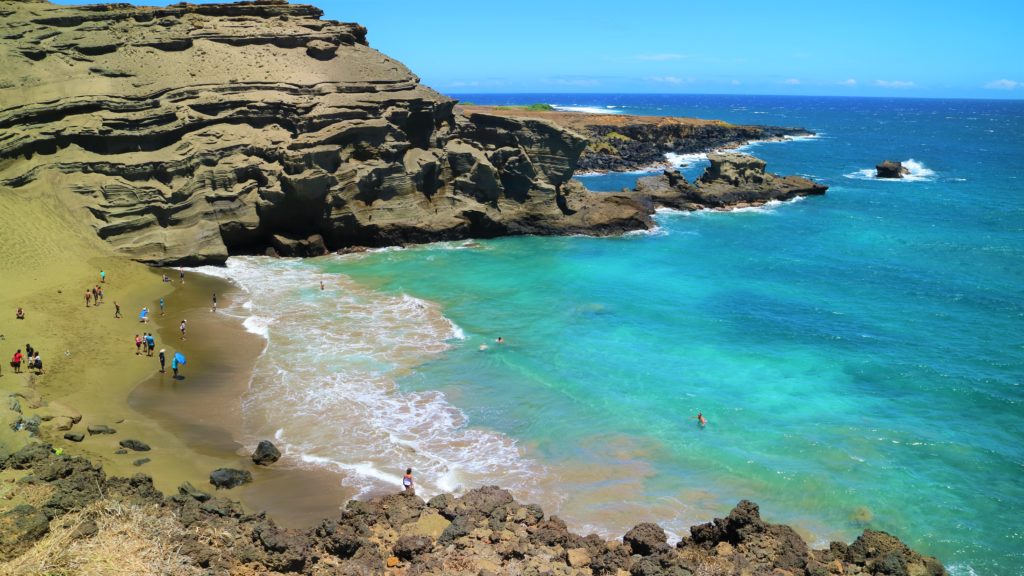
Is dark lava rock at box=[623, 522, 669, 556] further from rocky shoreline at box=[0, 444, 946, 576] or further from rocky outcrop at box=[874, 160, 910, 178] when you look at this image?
rocky outcrop at box=[874, 160, 910, 178]

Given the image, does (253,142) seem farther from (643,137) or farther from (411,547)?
(643,137)

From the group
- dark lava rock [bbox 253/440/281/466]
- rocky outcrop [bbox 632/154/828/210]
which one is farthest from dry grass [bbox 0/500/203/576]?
rocky outcrop [bbox 632/154/828/210]

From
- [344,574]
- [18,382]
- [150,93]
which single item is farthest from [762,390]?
[150,93]

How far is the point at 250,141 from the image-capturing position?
40000mm

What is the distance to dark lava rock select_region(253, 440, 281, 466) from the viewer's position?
19.7 m

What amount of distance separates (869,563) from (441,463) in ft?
35.3

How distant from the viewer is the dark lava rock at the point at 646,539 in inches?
591

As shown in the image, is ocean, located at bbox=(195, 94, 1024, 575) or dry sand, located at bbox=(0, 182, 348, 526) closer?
dry sand, located at bbox=(0, 182, 348, 526)

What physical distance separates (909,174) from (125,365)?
79.6m

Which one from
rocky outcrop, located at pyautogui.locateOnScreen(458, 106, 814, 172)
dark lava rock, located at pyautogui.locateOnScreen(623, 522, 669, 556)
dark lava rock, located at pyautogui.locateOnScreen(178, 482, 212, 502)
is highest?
rocky outcrop, located at pyautogui.locateOnScreen(458, 106, 814, 172)

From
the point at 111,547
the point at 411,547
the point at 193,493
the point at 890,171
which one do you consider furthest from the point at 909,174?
the point at 111,547

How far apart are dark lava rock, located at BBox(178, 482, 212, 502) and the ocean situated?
10.5 feet

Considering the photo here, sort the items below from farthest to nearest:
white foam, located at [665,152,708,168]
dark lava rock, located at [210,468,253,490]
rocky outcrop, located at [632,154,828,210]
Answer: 1. white foam, located at [665,152,708,168]
2. rocky outcrop, located at [632,154,828,210]
3. dark lava rock, located at [210,468,253,490]

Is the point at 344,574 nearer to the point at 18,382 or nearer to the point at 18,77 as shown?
the point at 18,382
